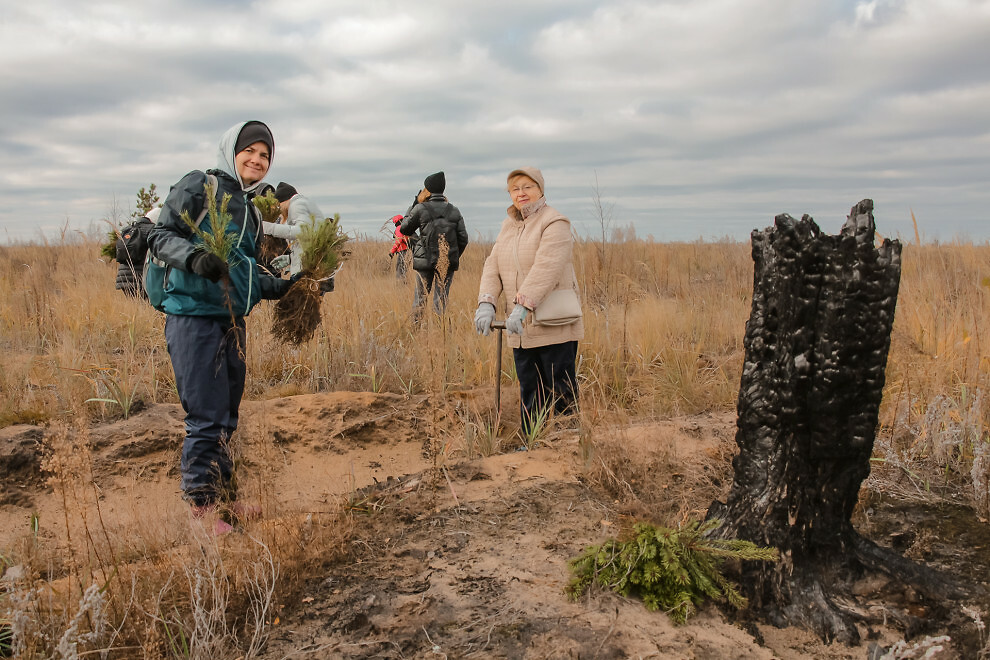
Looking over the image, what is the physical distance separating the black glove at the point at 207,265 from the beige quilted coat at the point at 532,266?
5.82ft

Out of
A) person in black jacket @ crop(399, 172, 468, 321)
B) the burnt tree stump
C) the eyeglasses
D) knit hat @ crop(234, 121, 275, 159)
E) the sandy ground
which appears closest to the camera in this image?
the sandy ground

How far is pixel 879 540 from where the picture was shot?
120 inches

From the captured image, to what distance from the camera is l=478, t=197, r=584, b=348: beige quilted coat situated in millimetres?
4160

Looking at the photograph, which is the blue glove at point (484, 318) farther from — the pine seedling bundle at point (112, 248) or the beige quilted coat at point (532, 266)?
the pine seedling bundle at point (112, 248)

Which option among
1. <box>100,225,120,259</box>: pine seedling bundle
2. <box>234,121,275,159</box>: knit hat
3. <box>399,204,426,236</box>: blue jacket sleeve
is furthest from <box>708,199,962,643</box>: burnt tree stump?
<box>399,204,426,236</box>: blue jacket sleeve

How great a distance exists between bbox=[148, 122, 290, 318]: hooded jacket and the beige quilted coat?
5.03 ft

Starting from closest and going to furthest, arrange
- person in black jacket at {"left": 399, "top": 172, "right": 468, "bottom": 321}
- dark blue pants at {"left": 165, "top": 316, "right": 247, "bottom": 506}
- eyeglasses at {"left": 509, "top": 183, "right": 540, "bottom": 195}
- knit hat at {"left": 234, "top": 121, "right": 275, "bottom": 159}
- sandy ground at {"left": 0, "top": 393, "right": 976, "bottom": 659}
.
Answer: sandy ground at {"left": 0, "top": 393, "right": 976, "bottom": 659}, dark blue pants at {"left": 165, "top": 316, "right": 247, "bottom": 506}, knit hat at {"left": 234, "top": 121, "right": 275, "bottom": 159}, eyeglasses at {"left": 509, "top": 183, "right": 540, "bottom": 195}, person in black jacket at {"left": 399, "top": 172, "right": 468, "bottom": 321}

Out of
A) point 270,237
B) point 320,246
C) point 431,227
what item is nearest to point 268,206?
point 270,237

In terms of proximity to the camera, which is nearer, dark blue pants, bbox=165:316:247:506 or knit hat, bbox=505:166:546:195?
dark blue pants, bbox=165:316:247:506

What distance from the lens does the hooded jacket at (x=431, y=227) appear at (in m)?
7.76

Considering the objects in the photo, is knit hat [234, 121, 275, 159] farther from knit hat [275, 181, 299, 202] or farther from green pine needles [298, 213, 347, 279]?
knit hat [275, 181, 299, 202]

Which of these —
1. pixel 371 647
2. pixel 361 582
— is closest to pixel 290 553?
pixel 361 582

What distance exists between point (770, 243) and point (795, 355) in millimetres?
426

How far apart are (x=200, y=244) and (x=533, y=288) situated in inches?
75.5
